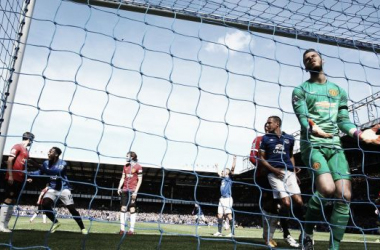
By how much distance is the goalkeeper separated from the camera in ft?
9.39

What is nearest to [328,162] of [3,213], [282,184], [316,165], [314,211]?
[316,165]

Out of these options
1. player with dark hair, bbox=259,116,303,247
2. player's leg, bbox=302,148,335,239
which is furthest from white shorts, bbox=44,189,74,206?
player's leg, bbox=302,148,335,239

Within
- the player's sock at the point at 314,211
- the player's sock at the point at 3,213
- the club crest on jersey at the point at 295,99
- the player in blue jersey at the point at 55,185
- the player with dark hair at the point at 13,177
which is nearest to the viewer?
the player's sock at the point at 314,211

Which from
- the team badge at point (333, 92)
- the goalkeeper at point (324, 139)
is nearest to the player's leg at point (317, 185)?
the goalkeeper at point (324, 139)

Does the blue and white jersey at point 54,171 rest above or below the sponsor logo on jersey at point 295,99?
below

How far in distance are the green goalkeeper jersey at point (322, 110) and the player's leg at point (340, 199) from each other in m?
0.17

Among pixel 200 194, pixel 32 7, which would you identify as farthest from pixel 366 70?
pixel 200 194

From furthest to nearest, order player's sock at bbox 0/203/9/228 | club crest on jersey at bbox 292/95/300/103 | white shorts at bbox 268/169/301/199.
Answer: player's sock at bbox 0/203/9/228 → white shorts at bbox 268/169/301/199 → club crest on jersey at bbox 292/95/300/103

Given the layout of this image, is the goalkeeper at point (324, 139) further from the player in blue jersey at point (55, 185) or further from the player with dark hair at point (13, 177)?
the player with dark hair at point (13, 177)

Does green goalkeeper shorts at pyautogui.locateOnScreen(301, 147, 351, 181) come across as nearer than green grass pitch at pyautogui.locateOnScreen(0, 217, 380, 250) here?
Yes

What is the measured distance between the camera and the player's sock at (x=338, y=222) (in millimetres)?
2836

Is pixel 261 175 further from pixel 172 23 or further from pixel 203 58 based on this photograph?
pixel 172 23

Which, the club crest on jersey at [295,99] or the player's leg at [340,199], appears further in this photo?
the club crest on jersey at [295,99]

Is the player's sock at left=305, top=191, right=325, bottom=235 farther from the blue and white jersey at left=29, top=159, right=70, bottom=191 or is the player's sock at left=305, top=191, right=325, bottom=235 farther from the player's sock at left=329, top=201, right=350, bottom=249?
the blue and white jersey at left=29, top=159, right=70, bottom=191
